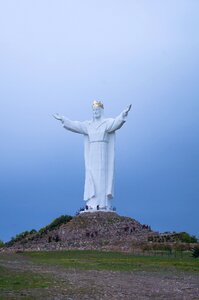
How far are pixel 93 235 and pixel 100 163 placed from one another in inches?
301

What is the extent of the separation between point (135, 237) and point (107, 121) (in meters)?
10.7

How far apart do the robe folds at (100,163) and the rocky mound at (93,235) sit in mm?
1548

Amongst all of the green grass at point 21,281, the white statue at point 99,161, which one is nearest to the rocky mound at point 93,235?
the white statue at point 99,161

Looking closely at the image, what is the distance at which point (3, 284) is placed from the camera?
1452cm

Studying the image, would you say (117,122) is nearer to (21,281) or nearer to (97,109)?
(97,109)

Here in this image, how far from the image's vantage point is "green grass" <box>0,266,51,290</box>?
558 inches

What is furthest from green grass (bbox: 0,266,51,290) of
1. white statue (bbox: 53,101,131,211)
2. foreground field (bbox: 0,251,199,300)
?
white statue (bbox: 53,101,131,211)

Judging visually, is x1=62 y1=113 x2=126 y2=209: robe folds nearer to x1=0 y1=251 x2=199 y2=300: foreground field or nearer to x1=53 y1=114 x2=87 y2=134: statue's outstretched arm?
x1=53 y1=114 x2=87 y2=134: statue's outstretched arm

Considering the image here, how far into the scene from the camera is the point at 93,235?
134 feet

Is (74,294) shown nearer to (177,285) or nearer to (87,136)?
(177,285)

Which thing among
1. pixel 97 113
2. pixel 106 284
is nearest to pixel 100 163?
pixel 97 113

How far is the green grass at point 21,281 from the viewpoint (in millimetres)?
14164

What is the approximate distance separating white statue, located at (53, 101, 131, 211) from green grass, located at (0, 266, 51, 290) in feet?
92.9

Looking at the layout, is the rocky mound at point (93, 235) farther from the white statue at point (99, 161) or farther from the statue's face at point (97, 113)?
the statue's face at point (97, 113)
